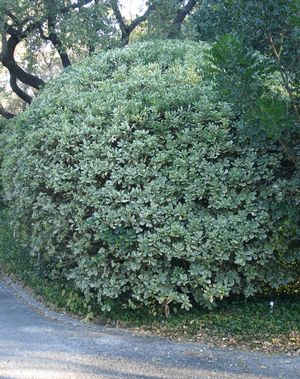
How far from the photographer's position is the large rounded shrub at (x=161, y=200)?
596 cm

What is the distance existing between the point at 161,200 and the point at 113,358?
1.67 meters

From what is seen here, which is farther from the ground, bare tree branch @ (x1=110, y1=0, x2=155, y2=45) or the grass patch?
bare tree branch @ (x1=110, y1=0, x2=155, y2=45)

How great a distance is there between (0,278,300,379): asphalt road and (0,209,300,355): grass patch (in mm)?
239

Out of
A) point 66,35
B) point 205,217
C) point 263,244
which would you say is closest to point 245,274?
point 263,244

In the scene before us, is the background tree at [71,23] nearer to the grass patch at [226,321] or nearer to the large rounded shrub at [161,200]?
the large rounded shrub at [161,200]

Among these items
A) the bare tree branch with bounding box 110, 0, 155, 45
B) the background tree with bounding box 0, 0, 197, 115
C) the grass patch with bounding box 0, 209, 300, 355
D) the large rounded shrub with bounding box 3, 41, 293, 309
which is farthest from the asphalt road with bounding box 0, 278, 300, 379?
the bare tree branch with bounding box 110, 0, 155, 45

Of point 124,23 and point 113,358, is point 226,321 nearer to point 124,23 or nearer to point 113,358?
point 113,358

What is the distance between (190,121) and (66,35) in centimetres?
908

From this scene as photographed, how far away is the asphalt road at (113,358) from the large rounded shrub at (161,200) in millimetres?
501

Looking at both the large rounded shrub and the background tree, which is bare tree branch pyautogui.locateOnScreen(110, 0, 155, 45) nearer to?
the background tree

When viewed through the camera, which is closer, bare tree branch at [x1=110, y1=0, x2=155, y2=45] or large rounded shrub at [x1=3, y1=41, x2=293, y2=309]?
large rounded shrub at [x1=3, y1=41, x2=293, y2=309]

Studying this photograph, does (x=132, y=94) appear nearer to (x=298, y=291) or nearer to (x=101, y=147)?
(x=101, y=147)

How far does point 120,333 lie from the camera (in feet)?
20.2

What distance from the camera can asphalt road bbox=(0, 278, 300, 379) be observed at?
496 centimetres
